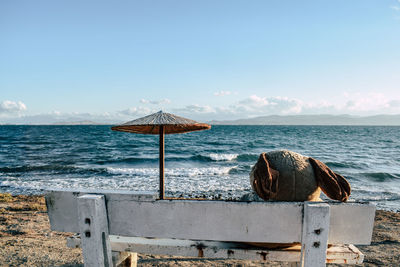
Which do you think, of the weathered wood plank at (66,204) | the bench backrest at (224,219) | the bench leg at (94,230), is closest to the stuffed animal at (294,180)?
the bench backrest at (224,219)

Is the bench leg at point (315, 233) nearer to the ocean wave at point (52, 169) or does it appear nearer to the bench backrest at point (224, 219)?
the bench backrest at point (224, 219)

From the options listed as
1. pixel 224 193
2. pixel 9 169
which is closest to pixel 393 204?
pixel 224 193

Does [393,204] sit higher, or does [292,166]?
[292,166]

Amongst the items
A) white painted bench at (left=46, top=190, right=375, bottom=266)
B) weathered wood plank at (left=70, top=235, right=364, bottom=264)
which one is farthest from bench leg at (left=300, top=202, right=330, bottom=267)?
weathered wood plank at (left=70, top=235, right=364, bottom=264)

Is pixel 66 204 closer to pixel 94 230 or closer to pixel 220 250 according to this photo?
pixel 94 230

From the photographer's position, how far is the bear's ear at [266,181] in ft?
6.51

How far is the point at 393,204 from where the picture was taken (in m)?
8.51

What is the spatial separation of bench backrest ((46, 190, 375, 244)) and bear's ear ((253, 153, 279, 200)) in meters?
0.25

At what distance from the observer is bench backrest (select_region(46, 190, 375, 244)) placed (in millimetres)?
1752

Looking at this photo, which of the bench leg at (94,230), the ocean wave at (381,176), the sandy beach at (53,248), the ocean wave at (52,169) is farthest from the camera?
the ocean wave at (52,169)

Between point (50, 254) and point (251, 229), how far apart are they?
3.82m

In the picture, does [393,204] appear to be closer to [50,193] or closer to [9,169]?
[50,193]

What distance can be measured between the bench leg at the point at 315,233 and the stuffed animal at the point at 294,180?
0.34 metres

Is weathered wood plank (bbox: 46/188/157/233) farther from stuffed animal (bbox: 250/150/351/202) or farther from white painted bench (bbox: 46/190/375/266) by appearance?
stuffed animal (bbox: 250/150/351/202)
